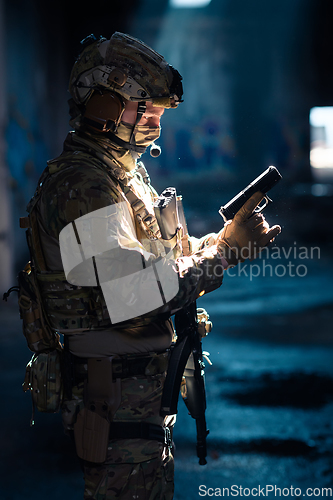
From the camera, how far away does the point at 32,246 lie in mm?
1433

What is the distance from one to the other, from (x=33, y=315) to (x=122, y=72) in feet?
2.56

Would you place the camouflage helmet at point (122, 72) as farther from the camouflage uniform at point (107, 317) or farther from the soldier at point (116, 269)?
the camouflage uniform at point (107, 317)

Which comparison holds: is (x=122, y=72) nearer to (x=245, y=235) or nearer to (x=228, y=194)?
(x=245, y=235)

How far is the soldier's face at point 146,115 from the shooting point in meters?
1.51

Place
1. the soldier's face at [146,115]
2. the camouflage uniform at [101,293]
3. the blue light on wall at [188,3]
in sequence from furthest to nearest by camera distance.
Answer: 1. the blue light on wall at [188,3]
2. the soldier's face at [146,115]
3. the camouflage uniform at [101,293]

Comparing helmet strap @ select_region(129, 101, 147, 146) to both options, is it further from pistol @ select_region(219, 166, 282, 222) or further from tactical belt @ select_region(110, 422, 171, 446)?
tactical belt @ select_region(110, 422, 171, 446)

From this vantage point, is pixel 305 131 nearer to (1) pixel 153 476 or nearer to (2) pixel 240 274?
(2) pixel 240 274

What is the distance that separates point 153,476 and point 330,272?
6.52 meters

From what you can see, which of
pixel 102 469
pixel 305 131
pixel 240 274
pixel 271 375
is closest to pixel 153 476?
pixel 102 469

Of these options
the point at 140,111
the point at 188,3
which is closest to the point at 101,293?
the point at 140,111

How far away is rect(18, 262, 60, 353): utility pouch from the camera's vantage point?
4.88 feet

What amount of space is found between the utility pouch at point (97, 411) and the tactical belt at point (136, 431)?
3 cm

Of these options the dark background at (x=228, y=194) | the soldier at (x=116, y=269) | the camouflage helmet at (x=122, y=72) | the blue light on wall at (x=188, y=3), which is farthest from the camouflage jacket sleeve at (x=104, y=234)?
the blue light on wall at (x=188, y=3)

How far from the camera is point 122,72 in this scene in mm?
1458
